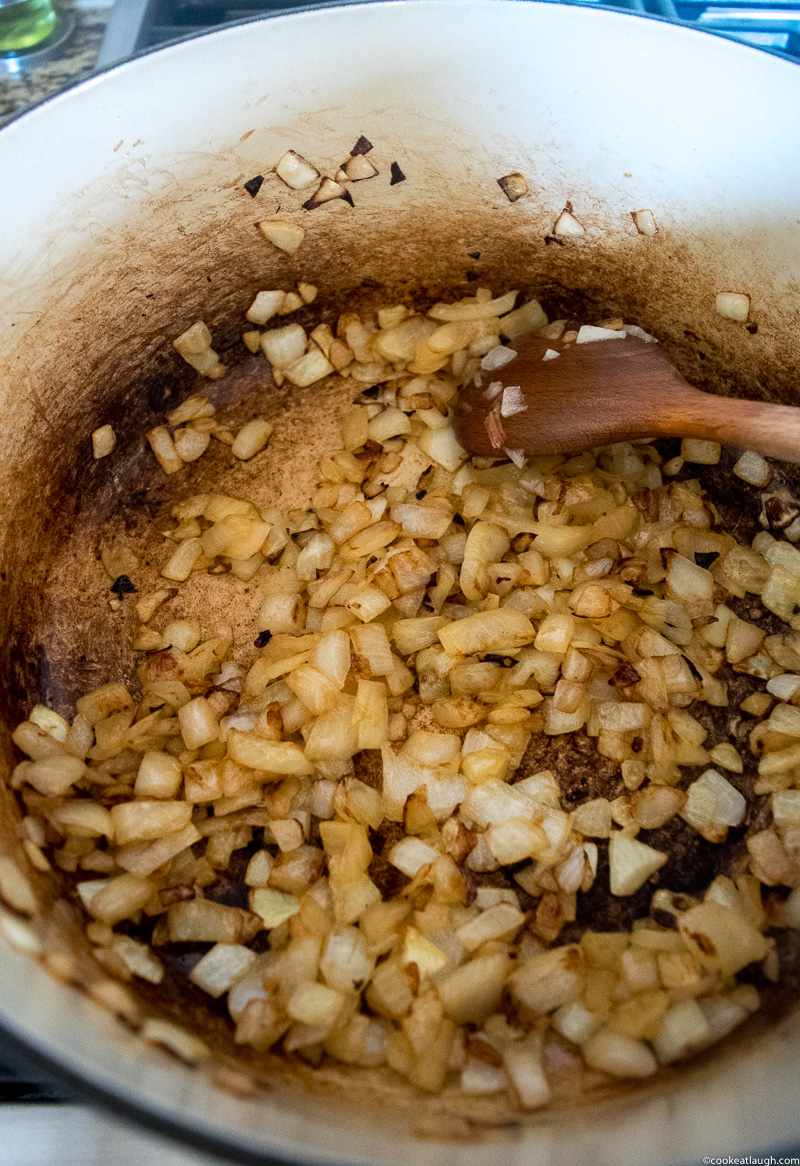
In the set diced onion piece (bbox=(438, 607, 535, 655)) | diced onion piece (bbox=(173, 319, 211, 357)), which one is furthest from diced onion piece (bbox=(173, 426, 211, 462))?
diced onion piece (bbox=(438, 607, 535, 655))

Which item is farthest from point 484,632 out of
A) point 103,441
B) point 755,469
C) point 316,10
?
point 316,10

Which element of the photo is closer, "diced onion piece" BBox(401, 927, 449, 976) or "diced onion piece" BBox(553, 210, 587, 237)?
"diced onion piece" BBox(401, 927, 449, 976)

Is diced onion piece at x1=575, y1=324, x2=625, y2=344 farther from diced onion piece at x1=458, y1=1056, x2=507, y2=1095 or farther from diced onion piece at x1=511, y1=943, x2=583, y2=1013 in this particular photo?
diced onion piece at x1=458, y1=1056, x2=507, y2=1095

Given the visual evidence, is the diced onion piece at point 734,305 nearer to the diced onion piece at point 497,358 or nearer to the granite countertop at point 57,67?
the diced onion piece at point 497,358

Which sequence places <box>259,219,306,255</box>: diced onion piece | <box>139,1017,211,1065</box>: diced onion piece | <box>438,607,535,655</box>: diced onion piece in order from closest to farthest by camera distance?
<box>139,1017,211,1065</box>: diced onion piece → <box>438,607,535,655</box>: diced onion piece → <box>259,219,306,255</box>: diced onion piece

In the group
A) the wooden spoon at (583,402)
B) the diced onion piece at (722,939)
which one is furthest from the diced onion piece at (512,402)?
the diced onion piece at (722,939)

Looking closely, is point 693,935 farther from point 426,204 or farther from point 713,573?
point 426,204
